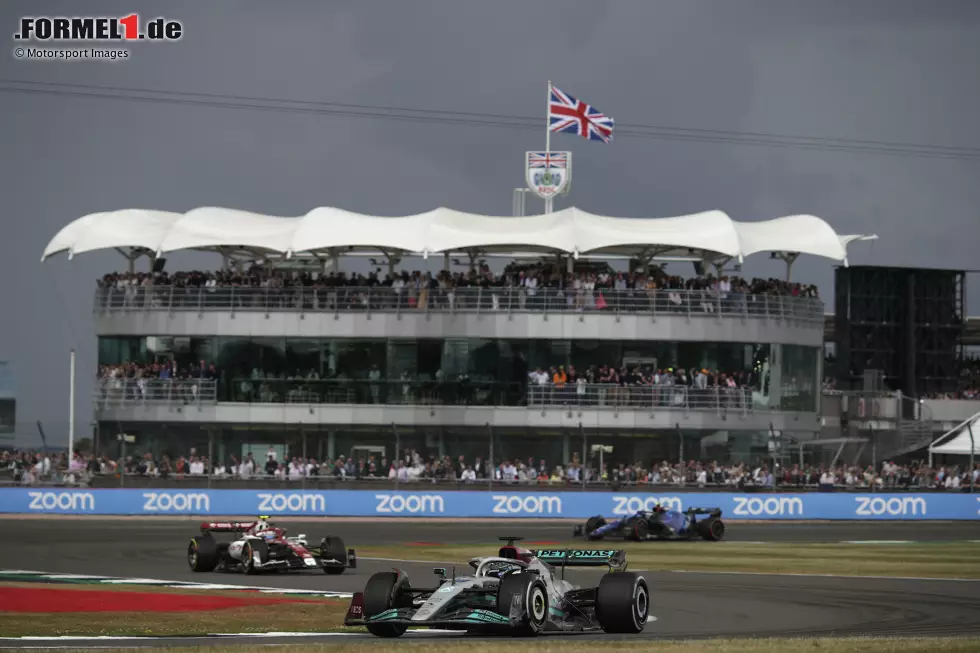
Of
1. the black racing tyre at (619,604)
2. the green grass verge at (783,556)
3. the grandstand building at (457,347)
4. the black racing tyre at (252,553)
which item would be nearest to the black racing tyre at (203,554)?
the black racing tyre at (252,553)

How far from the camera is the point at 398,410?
184 ft

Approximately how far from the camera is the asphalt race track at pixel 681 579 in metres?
19.4

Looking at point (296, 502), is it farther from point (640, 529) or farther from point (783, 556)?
point (783, 556)

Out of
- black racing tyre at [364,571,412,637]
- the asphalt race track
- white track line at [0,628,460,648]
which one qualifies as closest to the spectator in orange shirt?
the asphalt race track

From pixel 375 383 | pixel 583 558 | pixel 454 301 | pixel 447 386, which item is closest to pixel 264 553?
pixel 583 558

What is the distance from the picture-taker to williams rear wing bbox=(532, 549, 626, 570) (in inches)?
712

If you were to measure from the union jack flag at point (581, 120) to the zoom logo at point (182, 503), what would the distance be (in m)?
23.2

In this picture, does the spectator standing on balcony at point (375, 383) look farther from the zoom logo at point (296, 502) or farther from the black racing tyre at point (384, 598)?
the black racing tyre at point (384, 598)

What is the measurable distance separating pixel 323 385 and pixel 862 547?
2573 cm

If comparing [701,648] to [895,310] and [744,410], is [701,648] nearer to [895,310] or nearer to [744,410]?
[744,410]

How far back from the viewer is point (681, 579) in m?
27.2

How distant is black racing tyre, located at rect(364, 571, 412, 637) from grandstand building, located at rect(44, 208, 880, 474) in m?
35.9

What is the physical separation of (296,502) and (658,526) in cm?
1417

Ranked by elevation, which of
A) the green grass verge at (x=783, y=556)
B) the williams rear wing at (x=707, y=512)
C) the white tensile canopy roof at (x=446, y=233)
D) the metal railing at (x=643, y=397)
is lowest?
the green grass verge at (x=783, y=556)
